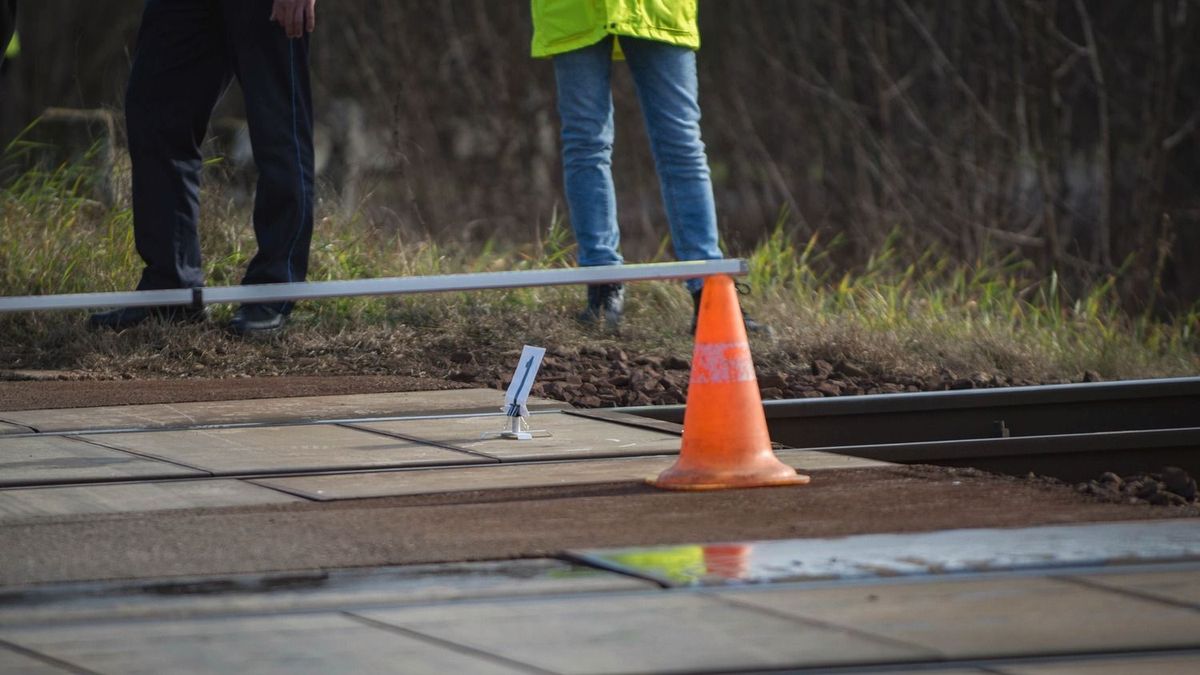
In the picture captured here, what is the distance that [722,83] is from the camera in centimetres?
1511

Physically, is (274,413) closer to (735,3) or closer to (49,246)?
(49,246)

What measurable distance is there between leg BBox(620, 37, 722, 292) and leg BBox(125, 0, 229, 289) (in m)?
1.63

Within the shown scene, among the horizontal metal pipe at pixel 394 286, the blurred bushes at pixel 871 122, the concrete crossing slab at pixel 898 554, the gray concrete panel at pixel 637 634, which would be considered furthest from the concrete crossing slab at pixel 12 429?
Result: the blurred bushes at pixel 871 122

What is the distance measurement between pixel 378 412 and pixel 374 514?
1.73 m

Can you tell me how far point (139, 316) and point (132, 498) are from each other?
112 inches

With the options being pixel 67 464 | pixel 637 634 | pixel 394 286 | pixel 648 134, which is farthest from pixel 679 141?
pixel 637 634

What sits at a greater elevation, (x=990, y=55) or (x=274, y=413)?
(x=990, y=55)

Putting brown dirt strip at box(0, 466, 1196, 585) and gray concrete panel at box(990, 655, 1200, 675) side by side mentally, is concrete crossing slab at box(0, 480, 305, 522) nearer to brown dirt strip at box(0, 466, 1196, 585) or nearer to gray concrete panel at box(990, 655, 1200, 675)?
brown dirt strip at box(0, 466, 1196, 585)

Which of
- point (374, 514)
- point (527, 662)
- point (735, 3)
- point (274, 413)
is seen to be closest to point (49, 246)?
point (274, 413)

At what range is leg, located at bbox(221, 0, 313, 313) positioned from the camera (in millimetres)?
6988

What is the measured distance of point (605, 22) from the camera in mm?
7043

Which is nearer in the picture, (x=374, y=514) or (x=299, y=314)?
(x=374, y=514)

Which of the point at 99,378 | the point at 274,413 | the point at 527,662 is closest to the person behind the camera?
the point at 527,662

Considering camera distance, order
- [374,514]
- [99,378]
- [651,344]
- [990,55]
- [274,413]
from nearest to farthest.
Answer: [374,514]
[274,413]
[99,378]
[651,344]
[990,55]
